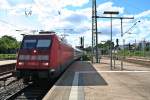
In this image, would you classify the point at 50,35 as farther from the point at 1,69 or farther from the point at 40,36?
the point at 1,69

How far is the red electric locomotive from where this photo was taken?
816 inches

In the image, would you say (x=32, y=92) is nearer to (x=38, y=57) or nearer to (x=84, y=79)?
(x=38, y=57)

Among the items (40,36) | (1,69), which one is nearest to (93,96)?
(40,36)

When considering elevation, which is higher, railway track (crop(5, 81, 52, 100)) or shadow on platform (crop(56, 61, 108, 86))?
shadow on platform (crop(56, 61, 108, 86))

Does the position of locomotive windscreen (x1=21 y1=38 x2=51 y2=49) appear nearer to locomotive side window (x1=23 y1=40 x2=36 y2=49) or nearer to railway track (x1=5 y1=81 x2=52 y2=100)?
locomotive side window (x1=23 y1=40 x2=36 y2=49)

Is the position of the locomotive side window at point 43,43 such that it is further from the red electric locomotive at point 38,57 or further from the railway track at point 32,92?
the railway track at point 32,92

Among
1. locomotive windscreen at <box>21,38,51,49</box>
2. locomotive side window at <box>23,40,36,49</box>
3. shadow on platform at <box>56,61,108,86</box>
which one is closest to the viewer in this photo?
shadow on platform at <box>56,61,108,86</box>

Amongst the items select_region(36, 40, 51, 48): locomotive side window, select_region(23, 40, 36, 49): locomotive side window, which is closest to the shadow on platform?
select_region(36, 40, 51, 48): locomotive side window

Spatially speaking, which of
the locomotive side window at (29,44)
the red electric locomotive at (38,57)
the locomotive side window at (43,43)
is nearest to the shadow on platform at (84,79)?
the red electric locomotive at (38,57)

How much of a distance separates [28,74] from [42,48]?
1639 mm

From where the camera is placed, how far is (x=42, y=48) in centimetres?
2144

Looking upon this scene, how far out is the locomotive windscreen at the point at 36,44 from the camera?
21.5 m

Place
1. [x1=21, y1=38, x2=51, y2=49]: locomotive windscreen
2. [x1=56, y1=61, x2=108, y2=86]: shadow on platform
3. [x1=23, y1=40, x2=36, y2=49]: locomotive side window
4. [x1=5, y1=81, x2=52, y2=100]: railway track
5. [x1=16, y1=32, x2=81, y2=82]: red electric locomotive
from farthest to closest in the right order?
[x1=23, y1=40, x2=36, y2=49]: locomotive side window < [x1=21, y1=38, x2=51, y2=49]: locomotive windscreen < [x1=16, y1=32, x2=81, y2=82]: red electric locomotive < [x1=56, y1=61, x2=108, y2=86]: shadow on platform < [x1=5, y1=81, x2=52, y2=100]: railway track

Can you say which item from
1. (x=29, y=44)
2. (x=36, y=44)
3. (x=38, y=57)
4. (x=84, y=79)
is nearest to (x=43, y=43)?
(x=36, y=44)
